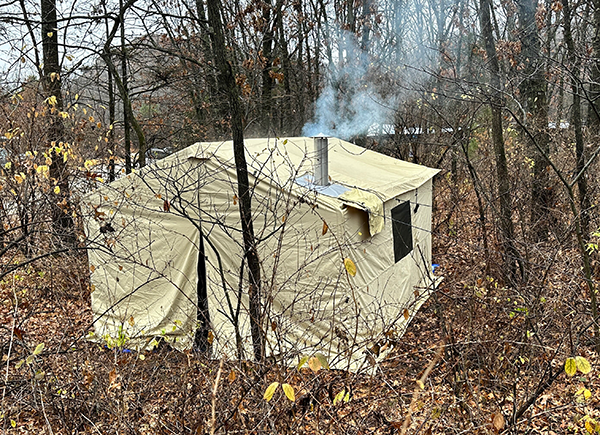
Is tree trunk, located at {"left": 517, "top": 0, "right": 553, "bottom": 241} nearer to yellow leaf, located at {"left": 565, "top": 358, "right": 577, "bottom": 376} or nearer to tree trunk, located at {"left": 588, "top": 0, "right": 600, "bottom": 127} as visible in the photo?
tree trunk, located at {"left": 588, "top": 0, "right": 600, "bottom": 127}

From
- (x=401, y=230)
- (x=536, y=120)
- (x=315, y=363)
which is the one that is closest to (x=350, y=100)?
(x=536, y=120)

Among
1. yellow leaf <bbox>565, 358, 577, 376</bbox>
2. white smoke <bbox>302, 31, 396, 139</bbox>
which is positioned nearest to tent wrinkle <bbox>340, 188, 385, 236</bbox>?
yellow leaf <bbox>565, 358, 577, 376</bbox>

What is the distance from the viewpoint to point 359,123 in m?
11.4

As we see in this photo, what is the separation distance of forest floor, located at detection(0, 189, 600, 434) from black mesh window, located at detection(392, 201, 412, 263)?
946 mm

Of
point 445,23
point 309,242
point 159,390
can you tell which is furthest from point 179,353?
point 445,23

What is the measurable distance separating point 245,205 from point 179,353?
2425 millimetres

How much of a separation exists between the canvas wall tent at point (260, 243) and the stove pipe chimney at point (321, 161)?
15 cm

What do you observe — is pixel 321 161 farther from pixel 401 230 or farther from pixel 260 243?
pixel 401 230

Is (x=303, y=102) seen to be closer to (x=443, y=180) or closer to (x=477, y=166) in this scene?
(x=443, y=180)

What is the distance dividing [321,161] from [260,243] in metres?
1.24

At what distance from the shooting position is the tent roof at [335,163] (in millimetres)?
5715

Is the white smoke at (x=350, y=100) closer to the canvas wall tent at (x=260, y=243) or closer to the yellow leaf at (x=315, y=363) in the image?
the canvas wall tent at (x=260, y=243)

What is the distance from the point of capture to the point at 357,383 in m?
4.57

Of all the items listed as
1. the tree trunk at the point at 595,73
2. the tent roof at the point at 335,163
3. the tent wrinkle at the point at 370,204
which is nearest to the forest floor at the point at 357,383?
the tent wrinkle at the point at 370,204
